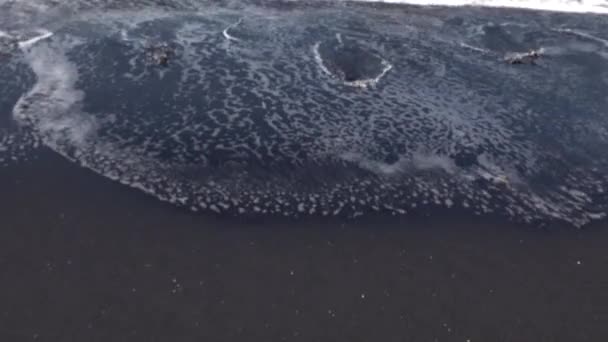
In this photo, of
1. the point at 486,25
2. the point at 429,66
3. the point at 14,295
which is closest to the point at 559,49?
the point at 486,25

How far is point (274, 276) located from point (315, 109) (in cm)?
1175

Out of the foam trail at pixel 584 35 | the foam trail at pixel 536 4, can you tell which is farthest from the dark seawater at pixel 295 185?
the foam trail at pixel 536 4

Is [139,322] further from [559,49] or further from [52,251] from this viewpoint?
[559,49]

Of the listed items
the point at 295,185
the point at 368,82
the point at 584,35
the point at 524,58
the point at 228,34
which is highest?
the point at 584,35

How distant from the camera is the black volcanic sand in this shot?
50.5 ft

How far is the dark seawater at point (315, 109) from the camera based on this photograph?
832 inches

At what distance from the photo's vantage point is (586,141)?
81.5ft

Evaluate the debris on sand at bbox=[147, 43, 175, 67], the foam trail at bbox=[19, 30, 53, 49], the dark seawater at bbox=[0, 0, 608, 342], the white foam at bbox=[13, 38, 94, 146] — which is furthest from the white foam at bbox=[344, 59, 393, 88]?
the foam trail at bbox=[19, 30, 53, 49]

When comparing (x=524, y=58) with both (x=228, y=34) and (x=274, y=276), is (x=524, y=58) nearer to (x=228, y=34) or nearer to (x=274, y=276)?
(x=228, y=34)

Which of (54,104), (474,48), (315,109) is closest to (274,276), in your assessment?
(315,109)

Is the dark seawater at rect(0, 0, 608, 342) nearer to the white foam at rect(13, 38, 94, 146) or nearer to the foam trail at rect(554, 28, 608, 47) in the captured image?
the white foam at rect(13, 38, 94, 146)

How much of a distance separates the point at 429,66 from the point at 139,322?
76.4ft

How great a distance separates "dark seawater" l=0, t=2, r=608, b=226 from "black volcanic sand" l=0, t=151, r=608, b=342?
137 centimetres

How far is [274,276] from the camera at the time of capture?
1694 cm
